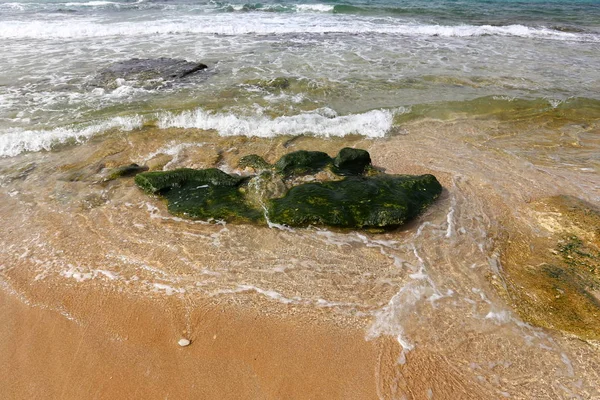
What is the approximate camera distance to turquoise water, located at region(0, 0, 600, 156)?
777 cm

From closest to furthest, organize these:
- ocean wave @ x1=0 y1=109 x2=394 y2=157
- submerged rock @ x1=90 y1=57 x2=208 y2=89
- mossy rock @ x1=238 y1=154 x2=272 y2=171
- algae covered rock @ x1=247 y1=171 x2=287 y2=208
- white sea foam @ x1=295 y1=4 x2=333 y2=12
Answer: algae covered rock @ x1=247 y1=171 x2=287 y2=208, mossy rock @ x1=238 y1=154 x2=272 y2=171, ocean wave @ x1=0 y1=109 x2=394 y2=157, submerged rock @ x1=90 y1=57 x2=208 y2=89, white sea foam @ x1=295 y1=4 x2=333 y2=12

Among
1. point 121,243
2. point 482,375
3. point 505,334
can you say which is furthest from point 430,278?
point 121,243

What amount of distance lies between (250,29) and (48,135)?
12868mm

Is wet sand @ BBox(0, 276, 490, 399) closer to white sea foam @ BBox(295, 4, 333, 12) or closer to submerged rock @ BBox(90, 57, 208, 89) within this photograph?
submerged rock @ BBox(90, 57, 208, 89)

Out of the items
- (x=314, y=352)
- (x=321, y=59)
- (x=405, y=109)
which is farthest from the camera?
(x=321, y=59)

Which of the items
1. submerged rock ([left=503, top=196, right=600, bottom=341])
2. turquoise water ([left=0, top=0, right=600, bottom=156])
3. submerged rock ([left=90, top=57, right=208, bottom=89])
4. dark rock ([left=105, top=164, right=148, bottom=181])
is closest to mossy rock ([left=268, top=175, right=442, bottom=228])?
submerged rock ([left=503, top=196, right=600, bottom=341])

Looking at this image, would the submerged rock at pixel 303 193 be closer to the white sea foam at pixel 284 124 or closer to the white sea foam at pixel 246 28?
the white sea foam at pixel 284 124

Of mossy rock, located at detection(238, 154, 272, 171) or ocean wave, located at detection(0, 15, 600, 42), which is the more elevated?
ocean wave, located at detection(0, 15, 600, 42)

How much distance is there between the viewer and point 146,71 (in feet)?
35.2

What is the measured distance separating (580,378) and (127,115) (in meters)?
8.66

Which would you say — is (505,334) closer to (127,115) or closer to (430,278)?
(430,278)

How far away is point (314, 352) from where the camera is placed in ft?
10.5

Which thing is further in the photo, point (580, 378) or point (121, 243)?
point (121, 243)

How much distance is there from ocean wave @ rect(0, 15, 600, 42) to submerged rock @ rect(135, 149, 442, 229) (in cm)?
1327
